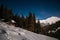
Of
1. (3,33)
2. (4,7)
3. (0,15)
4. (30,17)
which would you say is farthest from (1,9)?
(3,33)

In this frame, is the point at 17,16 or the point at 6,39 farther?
the point at 17,16

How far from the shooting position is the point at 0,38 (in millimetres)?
11633

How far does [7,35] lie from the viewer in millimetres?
12438

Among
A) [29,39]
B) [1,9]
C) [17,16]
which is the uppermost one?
[1,9]

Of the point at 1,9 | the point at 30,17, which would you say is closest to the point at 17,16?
the point at 1,9

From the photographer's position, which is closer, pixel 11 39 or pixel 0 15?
pixel 11 39

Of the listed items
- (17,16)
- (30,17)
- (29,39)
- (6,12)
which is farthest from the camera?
(30,17)

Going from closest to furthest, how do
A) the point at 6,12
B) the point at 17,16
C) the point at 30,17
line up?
the point at 17,16
the point at 6,12
the point at 30,17

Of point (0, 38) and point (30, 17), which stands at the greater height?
point (30, 17)

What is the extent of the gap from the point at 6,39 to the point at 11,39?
54 centimetres

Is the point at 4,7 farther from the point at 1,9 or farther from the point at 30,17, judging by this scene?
the point at 30,17

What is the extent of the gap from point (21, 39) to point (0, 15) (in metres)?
31.1

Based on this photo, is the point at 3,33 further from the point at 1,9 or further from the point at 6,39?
the point at 1,9

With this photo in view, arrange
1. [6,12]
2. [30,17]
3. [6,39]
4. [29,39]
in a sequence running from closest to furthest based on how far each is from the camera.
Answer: [6,39] < [29,39] < [6,12] < [30,17]
